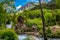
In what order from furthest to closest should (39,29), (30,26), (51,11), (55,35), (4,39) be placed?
1. (51,11)
2. (30,26)
3. (39,29)
4. (55,35)
5. (4,39)

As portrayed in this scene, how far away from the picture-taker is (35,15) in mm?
11422

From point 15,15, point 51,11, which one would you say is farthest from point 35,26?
point 51,11

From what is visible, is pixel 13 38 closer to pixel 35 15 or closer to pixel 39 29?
pixel 39 29

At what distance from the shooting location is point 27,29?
8.95m

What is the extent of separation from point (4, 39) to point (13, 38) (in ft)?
0.69

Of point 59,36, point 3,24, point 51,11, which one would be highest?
point 51,11

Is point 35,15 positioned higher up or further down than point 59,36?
higher up

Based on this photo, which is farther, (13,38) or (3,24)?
(3,24)

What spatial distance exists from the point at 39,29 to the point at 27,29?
1.75 ft

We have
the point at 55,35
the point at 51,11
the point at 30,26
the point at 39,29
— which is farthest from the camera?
the point at 51,11

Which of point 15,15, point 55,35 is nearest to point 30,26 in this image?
point 15,15

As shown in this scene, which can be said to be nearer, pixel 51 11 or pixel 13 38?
pixel 13 38

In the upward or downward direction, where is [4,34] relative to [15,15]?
downward

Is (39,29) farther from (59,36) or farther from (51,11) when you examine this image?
(51,11)
